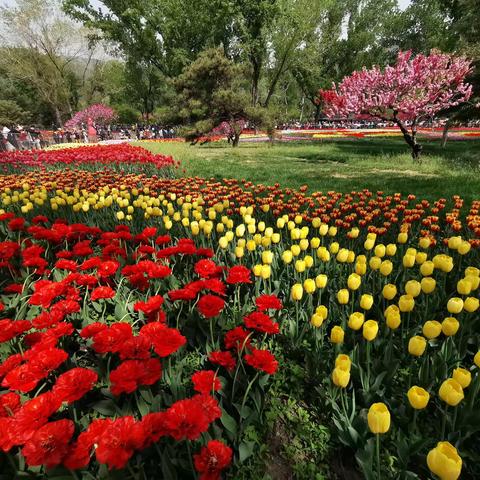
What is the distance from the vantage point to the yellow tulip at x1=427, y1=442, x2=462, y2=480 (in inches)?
42.1

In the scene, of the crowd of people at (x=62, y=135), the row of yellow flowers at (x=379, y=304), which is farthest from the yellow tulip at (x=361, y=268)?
the crowd of people at (x=62, y=135)

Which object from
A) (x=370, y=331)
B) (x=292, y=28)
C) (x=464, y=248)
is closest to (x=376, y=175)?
(x=464, y=248)

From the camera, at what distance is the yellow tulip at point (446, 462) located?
1069mm

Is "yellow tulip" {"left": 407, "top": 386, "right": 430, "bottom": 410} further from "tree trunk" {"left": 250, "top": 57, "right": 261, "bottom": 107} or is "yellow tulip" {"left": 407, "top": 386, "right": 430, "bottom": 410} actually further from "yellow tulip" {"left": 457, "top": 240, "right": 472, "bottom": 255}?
"tree trunk" {"left": 250, "top": 57, "right": 261, "bottom": 107}

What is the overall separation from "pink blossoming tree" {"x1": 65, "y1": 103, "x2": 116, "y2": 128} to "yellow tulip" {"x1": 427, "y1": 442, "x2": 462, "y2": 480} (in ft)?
171

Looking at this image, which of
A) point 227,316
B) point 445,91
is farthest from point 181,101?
point 227,316

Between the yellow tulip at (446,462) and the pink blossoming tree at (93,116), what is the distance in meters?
52.0

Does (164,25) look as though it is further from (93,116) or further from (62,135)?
(93,116)

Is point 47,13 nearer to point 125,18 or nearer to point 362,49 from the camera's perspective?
point 125,18

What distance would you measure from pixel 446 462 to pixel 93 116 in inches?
2154

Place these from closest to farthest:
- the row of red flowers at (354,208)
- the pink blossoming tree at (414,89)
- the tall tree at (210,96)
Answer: the row of red flowers at (354,208) < the pink blossoming tree at (414,89) < the tall tree at (210,96)

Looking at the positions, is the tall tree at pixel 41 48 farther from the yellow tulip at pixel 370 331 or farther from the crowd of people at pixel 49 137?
the yellow tulip at pixel 370 331

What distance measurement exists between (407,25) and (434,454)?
2367 inches

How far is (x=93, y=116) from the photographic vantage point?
4862cm
